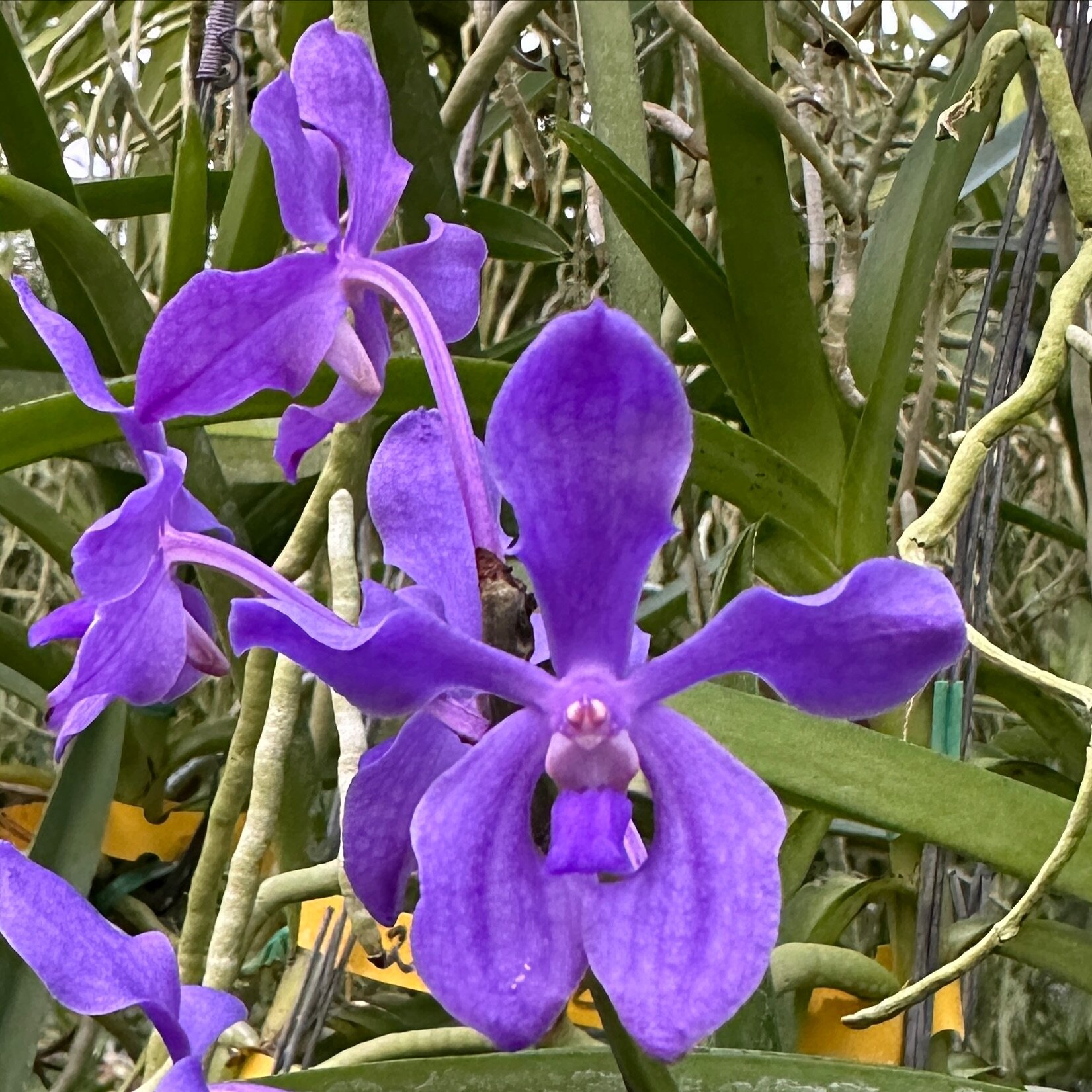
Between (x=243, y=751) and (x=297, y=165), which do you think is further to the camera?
(x=243, y=751)

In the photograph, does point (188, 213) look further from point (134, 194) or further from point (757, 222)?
point (757, 222)

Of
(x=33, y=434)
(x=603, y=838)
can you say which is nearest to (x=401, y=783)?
(x=603, y=838)

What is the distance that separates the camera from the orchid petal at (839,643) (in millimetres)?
193

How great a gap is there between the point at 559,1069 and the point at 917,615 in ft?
0.91

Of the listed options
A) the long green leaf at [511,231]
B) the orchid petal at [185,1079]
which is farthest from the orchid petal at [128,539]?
the long green leaf at [511,231]

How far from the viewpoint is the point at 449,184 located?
2.40 feet

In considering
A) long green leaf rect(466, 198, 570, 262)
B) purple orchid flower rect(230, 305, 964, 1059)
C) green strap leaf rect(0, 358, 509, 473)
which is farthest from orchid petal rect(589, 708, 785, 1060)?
long green leaf rect(466, 198, 570, 262)

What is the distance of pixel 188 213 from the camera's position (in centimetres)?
73

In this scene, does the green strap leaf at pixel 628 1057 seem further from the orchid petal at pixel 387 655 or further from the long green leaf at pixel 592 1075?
the long green leaf at pixel 592 1075

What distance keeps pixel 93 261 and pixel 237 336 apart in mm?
510

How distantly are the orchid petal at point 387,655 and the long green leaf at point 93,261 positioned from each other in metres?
0.55

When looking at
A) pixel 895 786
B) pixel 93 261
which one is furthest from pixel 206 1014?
pixel 93 261

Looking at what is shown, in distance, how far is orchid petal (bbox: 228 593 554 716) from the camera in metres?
0.19

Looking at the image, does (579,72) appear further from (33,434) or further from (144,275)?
(144,275)
